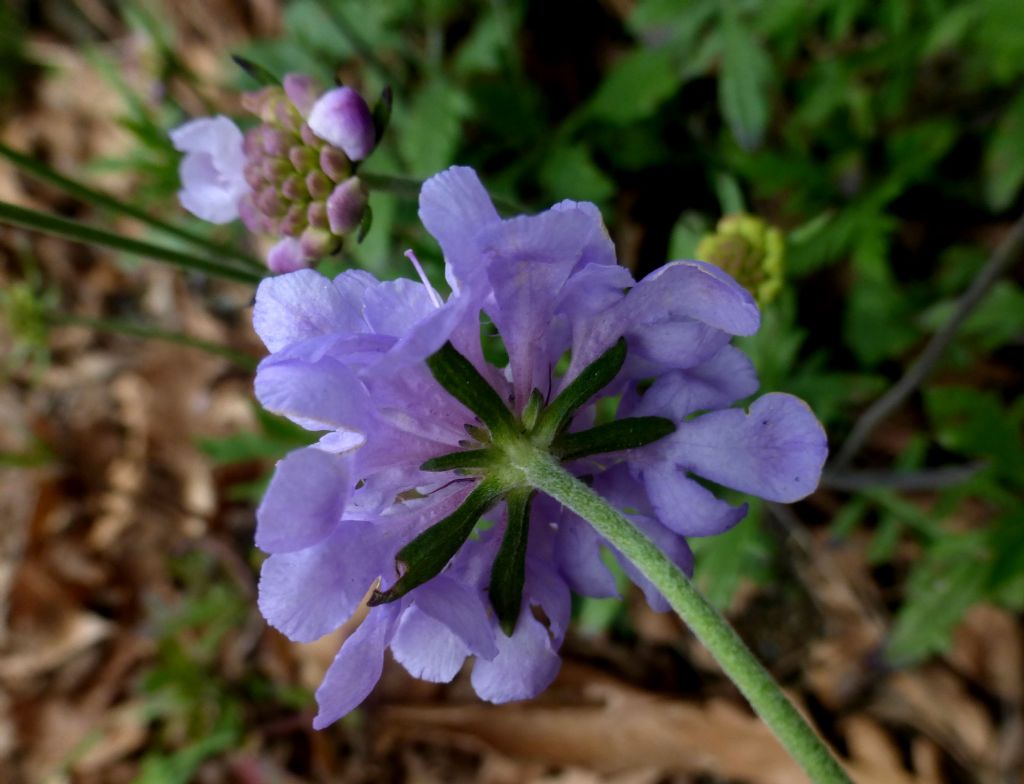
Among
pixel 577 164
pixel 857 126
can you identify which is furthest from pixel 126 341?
pixel 857 126

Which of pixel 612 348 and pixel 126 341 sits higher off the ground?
pixel 612 348

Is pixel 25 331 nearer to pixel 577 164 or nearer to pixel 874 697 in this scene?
pixel 577 164

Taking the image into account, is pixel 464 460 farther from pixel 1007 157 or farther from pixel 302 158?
pixel 1007 157

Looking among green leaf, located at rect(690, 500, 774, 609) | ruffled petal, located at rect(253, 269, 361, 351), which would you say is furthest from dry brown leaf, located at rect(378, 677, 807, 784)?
ruffled petal, located at rect(253, 269, 361, 351)

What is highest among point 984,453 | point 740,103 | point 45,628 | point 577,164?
point 740,103

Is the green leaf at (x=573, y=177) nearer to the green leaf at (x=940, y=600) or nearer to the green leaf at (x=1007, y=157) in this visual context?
the green leaf at (x=1007, y=157)

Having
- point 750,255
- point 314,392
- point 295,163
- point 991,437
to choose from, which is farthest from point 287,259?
point 991,437

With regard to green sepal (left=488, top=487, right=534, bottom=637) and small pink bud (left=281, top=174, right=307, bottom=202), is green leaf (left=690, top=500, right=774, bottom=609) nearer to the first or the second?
green sepal (left=488, top=487, right=534, bottom=637)
